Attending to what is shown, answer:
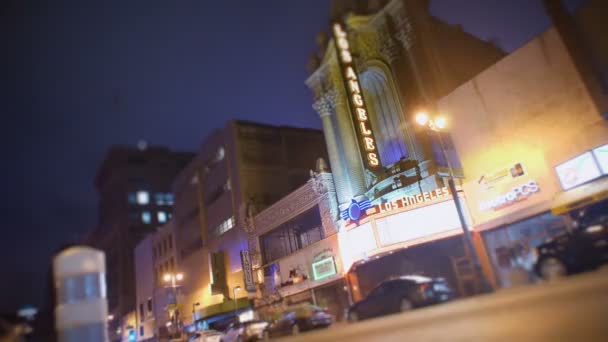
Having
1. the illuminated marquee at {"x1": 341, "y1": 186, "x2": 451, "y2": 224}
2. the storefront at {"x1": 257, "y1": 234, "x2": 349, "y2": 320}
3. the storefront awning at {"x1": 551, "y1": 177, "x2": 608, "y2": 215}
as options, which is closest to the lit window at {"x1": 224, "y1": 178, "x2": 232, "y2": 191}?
the storefront at {"x1": 257, "y1": 234, "x2": 349, "y2": 320}

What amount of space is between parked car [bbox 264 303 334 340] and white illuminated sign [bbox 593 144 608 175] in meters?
12.8

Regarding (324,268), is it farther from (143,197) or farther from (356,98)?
(143,197)

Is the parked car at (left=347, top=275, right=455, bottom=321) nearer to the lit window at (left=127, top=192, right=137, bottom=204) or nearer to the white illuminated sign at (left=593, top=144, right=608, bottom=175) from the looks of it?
the white illuminated sign at (left=593, top=144, right=608, bottom=175)

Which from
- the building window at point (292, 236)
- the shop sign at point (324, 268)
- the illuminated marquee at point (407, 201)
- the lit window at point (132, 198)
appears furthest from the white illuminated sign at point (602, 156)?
the lit window at point (132, 198)

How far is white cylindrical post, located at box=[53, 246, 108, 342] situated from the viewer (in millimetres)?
5793

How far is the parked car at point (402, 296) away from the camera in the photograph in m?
15.0

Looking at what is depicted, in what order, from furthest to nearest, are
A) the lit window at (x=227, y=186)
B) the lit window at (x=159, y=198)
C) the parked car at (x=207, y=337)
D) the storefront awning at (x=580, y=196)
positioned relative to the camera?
the lit window at (x=159, y=198), the lit window at (x=227, y=186), the parked car at (x=207, y=337), the storefront awning at (x=580, y=196)

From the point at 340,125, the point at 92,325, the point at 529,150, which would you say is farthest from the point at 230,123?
the point at 92,325

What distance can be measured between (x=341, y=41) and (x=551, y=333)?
25191 mm

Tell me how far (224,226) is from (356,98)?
21.8m

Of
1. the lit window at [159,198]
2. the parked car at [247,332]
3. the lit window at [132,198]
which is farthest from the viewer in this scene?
the lit window at [159,198]

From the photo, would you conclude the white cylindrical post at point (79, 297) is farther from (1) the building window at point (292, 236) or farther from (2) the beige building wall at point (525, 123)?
(1) the building window at point (292, 236)

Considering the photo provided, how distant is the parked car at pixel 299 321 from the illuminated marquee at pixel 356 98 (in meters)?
11.1

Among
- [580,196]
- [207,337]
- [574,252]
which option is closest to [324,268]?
[207,337]
